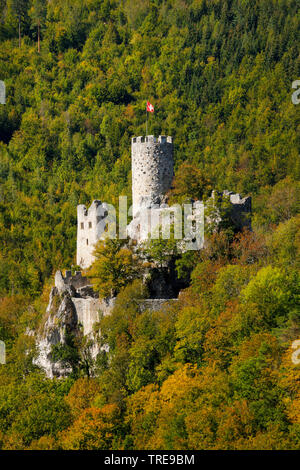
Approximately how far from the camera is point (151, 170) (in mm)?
48938

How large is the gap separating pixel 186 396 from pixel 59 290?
1247 cm

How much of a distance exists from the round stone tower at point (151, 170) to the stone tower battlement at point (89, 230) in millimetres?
3374

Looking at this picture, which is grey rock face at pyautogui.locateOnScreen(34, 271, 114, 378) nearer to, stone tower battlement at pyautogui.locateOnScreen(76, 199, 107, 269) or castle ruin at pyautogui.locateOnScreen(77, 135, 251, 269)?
castle ruin at pyautogui.locateOnScreen(77, 135, 251, 269)

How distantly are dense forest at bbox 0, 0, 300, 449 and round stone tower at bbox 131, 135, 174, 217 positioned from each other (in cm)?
122

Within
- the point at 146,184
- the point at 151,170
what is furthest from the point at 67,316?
the point at 151,170

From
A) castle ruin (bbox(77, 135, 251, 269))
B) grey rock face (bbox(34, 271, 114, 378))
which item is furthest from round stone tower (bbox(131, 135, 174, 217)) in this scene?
grey rock face (bbox(34, 271, 114, 378))

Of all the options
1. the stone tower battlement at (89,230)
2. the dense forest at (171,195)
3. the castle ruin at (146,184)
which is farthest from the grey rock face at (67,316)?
the stone tower battlement at (89,230)

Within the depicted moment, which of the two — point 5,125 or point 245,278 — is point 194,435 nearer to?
point 245,278

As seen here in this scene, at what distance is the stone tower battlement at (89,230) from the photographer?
168 ft

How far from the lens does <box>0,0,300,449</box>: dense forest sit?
36250mm

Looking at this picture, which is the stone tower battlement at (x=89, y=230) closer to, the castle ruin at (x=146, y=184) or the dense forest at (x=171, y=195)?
the castle ruin at (x=146, y=184)

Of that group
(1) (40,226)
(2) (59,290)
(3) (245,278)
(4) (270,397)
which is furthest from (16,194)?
(4) (270,397)

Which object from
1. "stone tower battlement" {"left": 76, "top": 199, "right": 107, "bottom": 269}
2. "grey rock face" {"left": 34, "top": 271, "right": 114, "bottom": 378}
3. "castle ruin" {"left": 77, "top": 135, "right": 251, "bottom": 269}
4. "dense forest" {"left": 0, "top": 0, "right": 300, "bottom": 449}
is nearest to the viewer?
"dense forest" {"left": 0, "top": 0, "right": 300, "bottom": 449}

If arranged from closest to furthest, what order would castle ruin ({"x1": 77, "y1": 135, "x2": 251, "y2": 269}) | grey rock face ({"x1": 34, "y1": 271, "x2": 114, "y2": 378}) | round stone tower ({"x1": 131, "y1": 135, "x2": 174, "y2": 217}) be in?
grey rock face ({"x1": 34, "y1": 271, "x2": 114, "y2": 378}) < castle ruin ({"x1": 77, "y1": 135, "x2": 251, "y2": 269}) < round stone tower ({"x1": 131, "y1": 135, "x2": 174, "y2": 217})
